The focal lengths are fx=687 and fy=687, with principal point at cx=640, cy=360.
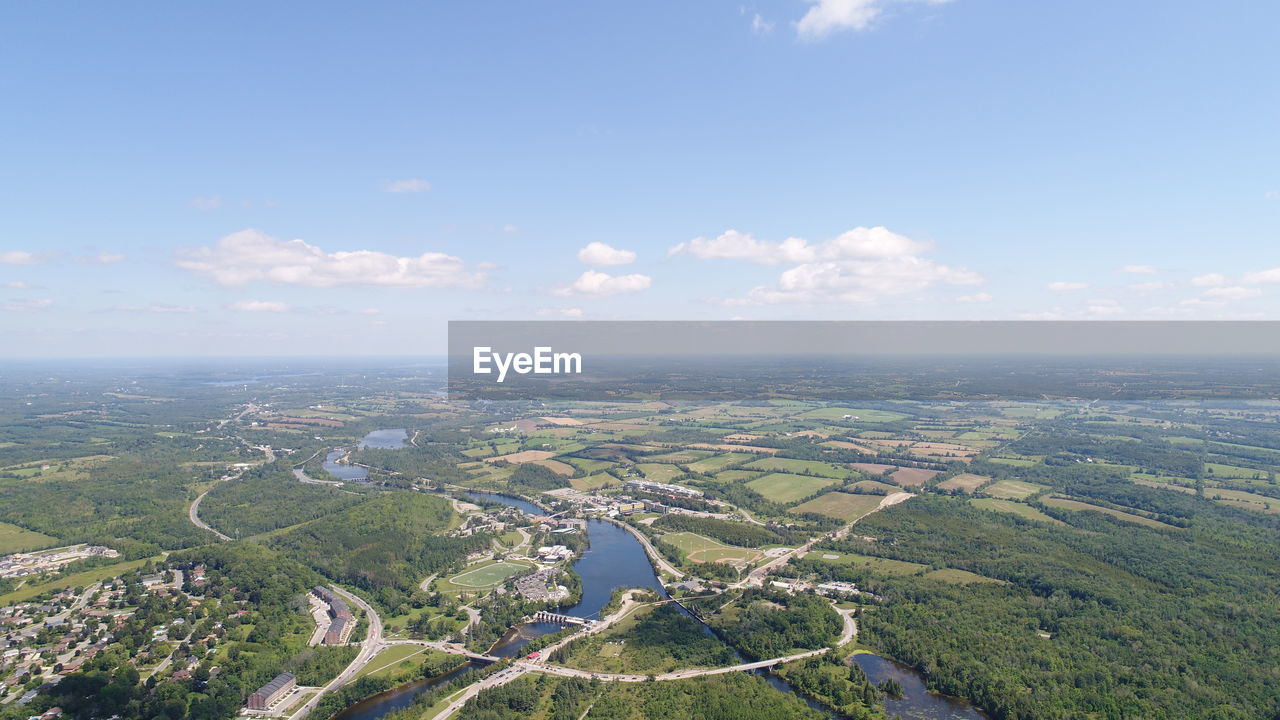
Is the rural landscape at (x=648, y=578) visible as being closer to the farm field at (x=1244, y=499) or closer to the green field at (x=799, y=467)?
the farm field at (x=1244, y=499)

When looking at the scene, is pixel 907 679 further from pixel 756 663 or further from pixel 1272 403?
pixel 1272 403

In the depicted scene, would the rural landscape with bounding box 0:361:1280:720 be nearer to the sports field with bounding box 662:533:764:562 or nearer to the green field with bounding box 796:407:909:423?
the sports field with bounding box 662:533:764:562

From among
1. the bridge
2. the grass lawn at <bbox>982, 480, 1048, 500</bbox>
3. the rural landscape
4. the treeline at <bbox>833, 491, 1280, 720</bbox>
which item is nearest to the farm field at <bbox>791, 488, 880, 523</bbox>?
the rural landscape

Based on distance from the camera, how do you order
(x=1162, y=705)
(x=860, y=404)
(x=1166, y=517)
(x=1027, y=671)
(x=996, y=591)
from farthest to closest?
(x=860, y=404) < (x=1166, y=517) < (x=996, y=591) < (x=1027, y=671) < (x=1162, y=705)

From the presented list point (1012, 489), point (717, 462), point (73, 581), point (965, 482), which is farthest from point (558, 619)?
point (1012, 489)

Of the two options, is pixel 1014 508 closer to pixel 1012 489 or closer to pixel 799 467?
pixel 1012 489

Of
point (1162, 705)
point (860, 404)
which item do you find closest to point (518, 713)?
point (1162, 705)
